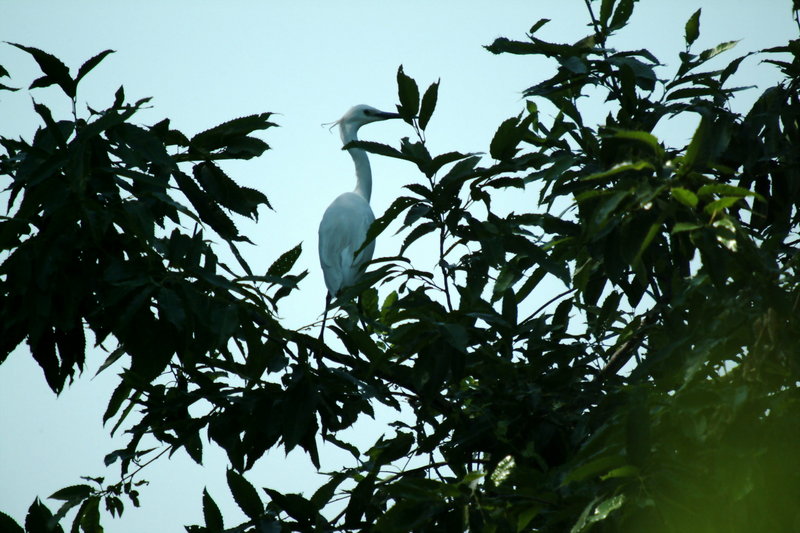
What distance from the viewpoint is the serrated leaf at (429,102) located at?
6.25ft

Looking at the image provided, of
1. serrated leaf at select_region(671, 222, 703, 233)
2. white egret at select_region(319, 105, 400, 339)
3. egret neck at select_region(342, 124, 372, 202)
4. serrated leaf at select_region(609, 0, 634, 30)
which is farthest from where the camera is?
egret neck at select_region(342, 124, 372, 202)

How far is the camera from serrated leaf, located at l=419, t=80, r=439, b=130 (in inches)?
75.0

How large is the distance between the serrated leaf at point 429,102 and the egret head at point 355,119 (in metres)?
5.10

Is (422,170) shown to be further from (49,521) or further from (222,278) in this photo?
(49,521)

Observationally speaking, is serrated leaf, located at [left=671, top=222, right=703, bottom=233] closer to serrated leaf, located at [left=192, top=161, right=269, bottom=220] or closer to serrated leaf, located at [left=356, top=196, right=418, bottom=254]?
serrated leaf, located at [left=356, top=196, right=418, bottom=254]

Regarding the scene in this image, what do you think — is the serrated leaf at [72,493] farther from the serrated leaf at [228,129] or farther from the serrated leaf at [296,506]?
the serrated leaf at [228,129]

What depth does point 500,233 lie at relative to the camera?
1987mm

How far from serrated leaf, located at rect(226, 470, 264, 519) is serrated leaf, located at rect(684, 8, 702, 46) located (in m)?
1.79

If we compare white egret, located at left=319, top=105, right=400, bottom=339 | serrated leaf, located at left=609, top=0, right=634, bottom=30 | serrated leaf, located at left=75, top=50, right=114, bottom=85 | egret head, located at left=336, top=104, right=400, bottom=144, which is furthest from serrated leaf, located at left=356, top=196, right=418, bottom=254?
egret head, located at left=336, top=104, right=400, bottom=144

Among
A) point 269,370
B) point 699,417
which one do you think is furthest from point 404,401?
point 699,417

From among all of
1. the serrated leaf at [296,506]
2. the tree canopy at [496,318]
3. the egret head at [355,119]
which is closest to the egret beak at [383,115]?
the egret head at [355,119]

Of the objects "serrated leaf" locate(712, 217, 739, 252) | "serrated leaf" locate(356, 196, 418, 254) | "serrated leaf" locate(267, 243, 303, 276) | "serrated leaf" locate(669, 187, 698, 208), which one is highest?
"serrated leaf" locate(267, 243, 303, 276)

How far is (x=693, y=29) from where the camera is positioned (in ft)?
7.83

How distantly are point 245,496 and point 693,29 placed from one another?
184 centimetres
